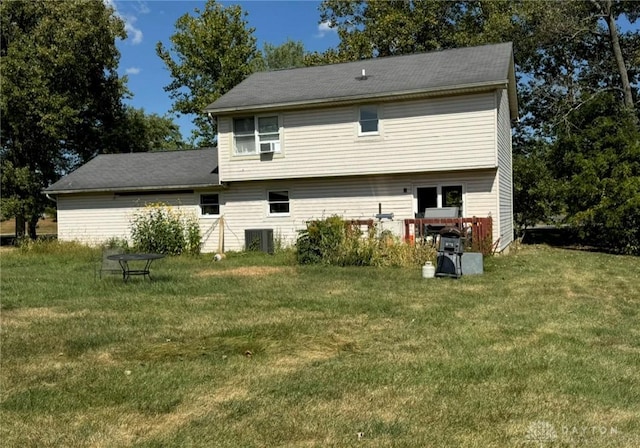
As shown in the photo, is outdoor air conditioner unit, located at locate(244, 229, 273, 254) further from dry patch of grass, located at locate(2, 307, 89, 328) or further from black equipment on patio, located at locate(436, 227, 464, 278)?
dry patch of grass, located at locate(2, 307, 89, 328)

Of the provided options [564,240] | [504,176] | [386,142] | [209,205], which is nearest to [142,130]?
[209,205]

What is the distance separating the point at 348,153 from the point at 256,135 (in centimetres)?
320

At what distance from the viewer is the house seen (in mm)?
15484

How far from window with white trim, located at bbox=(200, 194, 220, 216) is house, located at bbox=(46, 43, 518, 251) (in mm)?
50

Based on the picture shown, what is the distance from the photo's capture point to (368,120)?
16.5 m

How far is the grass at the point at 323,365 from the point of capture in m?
3.65

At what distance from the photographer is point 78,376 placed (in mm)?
4848

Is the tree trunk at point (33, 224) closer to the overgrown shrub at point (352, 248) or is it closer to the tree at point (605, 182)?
the overgrown shrub at point (352, 248)

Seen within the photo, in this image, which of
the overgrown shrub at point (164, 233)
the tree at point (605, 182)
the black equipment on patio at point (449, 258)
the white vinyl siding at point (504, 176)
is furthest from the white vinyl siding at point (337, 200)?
the black equipment on patio at point (449, 258)

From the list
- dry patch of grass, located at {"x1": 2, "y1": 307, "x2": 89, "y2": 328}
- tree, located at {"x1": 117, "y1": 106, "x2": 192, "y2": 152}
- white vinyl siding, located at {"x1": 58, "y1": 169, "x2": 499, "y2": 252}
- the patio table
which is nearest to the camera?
dry patch of grass, located at {"x1": 2, "y1": 307, "x2": 89, "y2": 328}

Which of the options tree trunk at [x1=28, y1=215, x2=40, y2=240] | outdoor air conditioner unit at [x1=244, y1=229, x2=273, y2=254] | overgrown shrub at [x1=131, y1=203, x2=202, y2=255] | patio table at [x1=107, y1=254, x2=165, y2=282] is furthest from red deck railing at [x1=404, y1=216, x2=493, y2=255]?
tree trunk at [x1=28, y1=215, x2=40, y2=240]

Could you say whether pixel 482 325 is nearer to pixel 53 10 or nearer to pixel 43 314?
pixel 43 314

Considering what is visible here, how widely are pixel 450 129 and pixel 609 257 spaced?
19.4 feet

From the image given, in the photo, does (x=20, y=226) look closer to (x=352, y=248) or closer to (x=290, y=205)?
(x=290, y=205)
